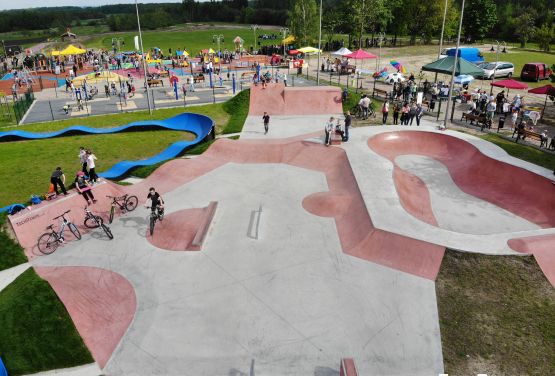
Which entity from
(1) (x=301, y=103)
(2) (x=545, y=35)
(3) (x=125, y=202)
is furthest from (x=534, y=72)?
(3) (x=125, y=202)

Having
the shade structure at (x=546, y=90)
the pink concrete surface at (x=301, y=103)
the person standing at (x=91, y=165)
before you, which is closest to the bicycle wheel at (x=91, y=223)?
the person standing at (x=91, y=165)

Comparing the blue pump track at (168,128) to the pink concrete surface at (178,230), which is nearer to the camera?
the pink concrete surface at (178,230)

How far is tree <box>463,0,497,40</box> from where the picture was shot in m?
77.6

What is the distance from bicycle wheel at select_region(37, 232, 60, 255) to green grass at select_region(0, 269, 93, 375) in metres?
2.46

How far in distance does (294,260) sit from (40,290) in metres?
7.58

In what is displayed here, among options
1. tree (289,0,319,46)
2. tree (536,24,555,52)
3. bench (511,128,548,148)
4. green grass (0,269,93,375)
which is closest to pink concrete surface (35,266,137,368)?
green grass (0,269,93,375)

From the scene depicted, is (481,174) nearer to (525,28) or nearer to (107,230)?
(107,230)

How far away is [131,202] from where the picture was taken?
55.8 ft

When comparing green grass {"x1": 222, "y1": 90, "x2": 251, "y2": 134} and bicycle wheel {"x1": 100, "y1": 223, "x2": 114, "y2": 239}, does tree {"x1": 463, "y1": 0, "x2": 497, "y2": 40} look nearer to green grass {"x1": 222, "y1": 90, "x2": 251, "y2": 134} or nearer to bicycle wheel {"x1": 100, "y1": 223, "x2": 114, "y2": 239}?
green grass {"x1": 222, "y1": 90, "x2": 251, "y2": 134}

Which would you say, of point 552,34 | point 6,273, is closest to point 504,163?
point 6,273

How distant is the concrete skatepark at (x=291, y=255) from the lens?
9828 millimetres

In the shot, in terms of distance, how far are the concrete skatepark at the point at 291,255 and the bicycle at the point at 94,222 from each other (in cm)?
42

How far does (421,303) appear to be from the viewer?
35.9 feet

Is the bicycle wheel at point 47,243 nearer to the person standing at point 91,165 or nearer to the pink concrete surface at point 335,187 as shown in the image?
the person standing at point 91,165
